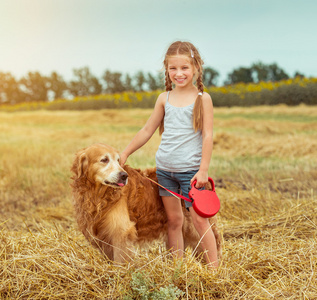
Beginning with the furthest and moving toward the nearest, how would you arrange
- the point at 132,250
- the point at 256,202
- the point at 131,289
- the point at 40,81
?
the point at 40,81 < the point at 256,202 < the point at 132,250 < the point at 131,289

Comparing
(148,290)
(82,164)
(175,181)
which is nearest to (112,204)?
(82,164)

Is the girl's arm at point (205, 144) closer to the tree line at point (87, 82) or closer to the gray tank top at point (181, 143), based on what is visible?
the gray tank top at point (181, 143)

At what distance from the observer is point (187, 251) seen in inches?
139

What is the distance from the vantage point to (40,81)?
31766mm

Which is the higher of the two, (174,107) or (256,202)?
(174,107)

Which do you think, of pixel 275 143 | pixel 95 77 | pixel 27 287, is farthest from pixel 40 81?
pixel 27 287

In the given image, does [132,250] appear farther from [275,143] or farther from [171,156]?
[275,143]

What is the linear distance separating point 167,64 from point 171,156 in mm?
816

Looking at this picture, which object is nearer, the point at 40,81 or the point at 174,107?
the point at 174,107

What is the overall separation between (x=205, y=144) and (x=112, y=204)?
3.07 ft

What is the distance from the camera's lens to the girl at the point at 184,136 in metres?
3.15

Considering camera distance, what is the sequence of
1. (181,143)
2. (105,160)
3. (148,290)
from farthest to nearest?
(181,143), (105,160), (148,290)

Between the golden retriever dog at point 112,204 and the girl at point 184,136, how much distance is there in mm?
167

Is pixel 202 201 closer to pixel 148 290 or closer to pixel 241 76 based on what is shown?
pixel 148 290
